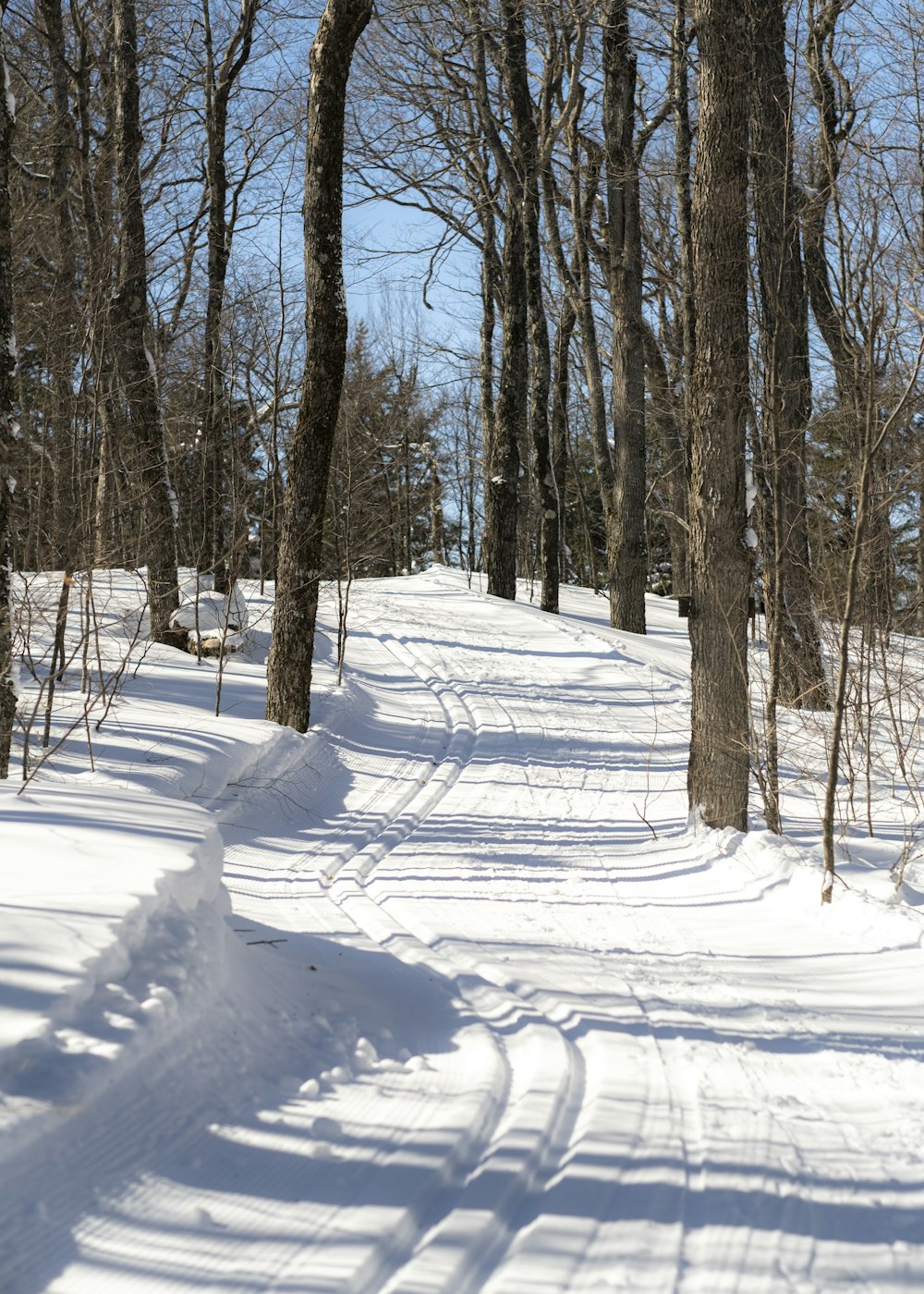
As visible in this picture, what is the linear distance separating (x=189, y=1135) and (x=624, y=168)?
15.5 metres

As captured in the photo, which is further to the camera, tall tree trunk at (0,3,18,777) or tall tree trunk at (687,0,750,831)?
tall tree trunk at (687,0,750,831)

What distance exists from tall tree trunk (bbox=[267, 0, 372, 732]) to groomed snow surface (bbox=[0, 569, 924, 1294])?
7.12 ft

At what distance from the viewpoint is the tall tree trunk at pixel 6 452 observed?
6156 millimetres

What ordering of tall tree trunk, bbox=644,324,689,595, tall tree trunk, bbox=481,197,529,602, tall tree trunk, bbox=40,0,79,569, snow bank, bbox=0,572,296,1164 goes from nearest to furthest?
snow bank, bbox=0,572,296,1164, tall tree trunk, bbox=40,0,79,569, tall tree trunk, bbox=481,197,529,602, tall tree trunk, bbox=644,324,689,595

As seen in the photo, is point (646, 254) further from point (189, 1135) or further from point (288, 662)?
point (189, 1135)

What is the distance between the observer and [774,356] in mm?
6500

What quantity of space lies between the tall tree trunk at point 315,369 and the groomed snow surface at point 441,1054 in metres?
2.17

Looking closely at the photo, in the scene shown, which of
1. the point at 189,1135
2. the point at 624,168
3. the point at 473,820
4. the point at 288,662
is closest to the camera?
the point at 189,1135

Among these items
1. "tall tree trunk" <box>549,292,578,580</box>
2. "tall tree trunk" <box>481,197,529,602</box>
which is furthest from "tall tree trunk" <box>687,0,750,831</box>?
"tall tree trunk" <box>549,292,578,580</box>

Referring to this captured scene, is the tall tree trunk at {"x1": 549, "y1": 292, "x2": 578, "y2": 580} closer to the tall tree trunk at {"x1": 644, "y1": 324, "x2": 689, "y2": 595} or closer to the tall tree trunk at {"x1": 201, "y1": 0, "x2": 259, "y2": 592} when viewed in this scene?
the tall tree trunk at {"x1": 644, "y1": 324, "x2": 689, "y2": 595}

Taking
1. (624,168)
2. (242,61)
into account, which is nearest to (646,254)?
(624,168)

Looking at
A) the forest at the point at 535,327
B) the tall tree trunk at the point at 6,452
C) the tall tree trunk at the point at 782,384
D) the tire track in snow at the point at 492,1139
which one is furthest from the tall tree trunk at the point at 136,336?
the tire track in snow at the point at 492,1139

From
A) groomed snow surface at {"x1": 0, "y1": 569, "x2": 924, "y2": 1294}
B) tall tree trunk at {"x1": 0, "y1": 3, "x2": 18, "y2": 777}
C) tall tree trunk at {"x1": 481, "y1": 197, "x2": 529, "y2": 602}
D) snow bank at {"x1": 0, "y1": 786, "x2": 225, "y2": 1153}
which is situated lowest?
groomed snow surface at {"x1": 0, "y1": 569, "x2": 924, "y2": 1294}

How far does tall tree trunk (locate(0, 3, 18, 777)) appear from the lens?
6156 mm
